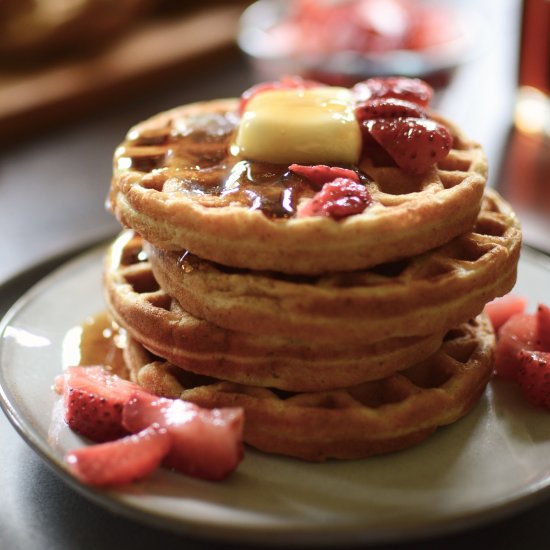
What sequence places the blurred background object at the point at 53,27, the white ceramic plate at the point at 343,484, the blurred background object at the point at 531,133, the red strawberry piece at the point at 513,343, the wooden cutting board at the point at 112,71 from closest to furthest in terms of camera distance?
1. the white ceramic plate at the point at 343,484
2. the red strawberry piece at the point at 513,343
3. the blurred background object at the point at 531,133
4. the wooden cutting board at the point at 112,71
5. the blurred background object at the point at 53,27

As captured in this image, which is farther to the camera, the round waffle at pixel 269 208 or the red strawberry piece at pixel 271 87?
the red strawberry piece at pixel 271 87

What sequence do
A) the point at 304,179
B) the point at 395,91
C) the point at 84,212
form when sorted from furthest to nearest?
the point at 84,212, the point at 395,91, the point at 304,179

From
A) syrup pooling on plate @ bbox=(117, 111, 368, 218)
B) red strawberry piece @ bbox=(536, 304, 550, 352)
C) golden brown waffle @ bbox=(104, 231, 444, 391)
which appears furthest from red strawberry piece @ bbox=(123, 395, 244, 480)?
red strawberry piece @ bbox=(536, 304, 550, 352)

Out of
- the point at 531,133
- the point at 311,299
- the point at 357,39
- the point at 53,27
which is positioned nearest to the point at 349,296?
the point at 311,299

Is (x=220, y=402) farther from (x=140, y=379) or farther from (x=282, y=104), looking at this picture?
(x=282, y=104)

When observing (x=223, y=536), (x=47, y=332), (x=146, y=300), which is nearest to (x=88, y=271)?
(x=47, y=332)

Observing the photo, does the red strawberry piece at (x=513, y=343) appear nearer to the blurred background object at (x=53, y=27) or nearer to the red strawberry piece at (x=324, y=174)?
the red strawberry piece at (x=324, y=174)

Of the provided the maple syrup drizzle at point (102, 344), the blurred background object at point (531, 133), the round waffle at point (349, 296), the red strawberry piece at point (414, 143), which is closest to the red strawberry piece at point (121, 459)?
the round waffle at point (349, 296)

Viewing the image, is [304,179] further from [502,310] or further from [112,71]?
[112,71]
